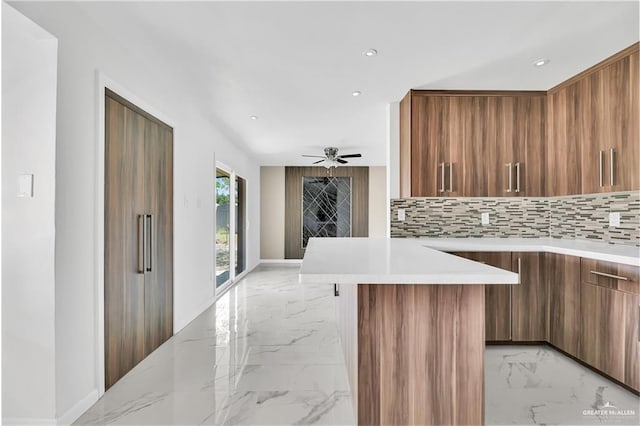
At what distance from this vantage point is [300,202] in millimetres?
7898

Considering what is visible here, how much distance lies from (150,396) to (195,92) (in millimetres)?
2563

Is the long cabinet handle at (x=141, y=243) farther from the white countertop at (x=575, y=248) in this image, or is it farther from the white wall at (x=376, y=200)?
the white wall at (x=376, y=200)

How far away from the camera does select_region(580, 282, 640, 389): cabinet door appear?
6.77ft

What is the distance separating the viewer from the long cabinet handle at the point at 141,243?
2.51 metres

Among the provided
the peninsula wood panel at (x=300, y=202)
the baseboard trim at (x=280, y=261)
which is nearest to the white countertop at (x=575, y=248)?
the peninsula wood panel at (x=300, y=202)

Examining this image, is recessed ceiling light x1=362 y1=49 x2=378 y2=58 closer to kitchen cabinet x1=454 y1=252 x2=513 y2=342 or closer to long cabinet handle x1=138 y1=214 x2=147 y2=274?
kitchen cabinet x1=454 y1=252 x2=513 y2=342

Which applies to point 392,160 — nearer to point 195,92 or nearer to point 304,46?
point 304,46

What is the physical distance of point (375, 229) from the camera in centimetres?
793

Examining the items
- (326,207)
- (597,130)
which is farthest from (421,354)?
(326,207)

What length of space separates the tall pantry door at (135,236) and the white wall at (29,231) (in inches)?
17.3

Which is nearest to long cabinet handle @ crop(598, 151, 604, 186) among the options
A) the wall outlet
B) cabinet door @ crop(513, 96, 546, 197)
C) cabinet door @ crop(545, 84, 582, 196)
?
cabinet door @ crop(545, 84, 582, 196)

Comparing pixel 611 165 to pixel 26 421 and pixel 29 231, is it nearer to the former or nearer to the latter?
pixel 29 231

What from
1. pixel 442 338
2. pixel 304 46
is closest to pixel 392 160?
pixel 304 46

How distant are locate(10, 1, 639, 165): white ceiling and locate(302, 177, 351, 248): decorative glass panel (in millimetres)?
4380
